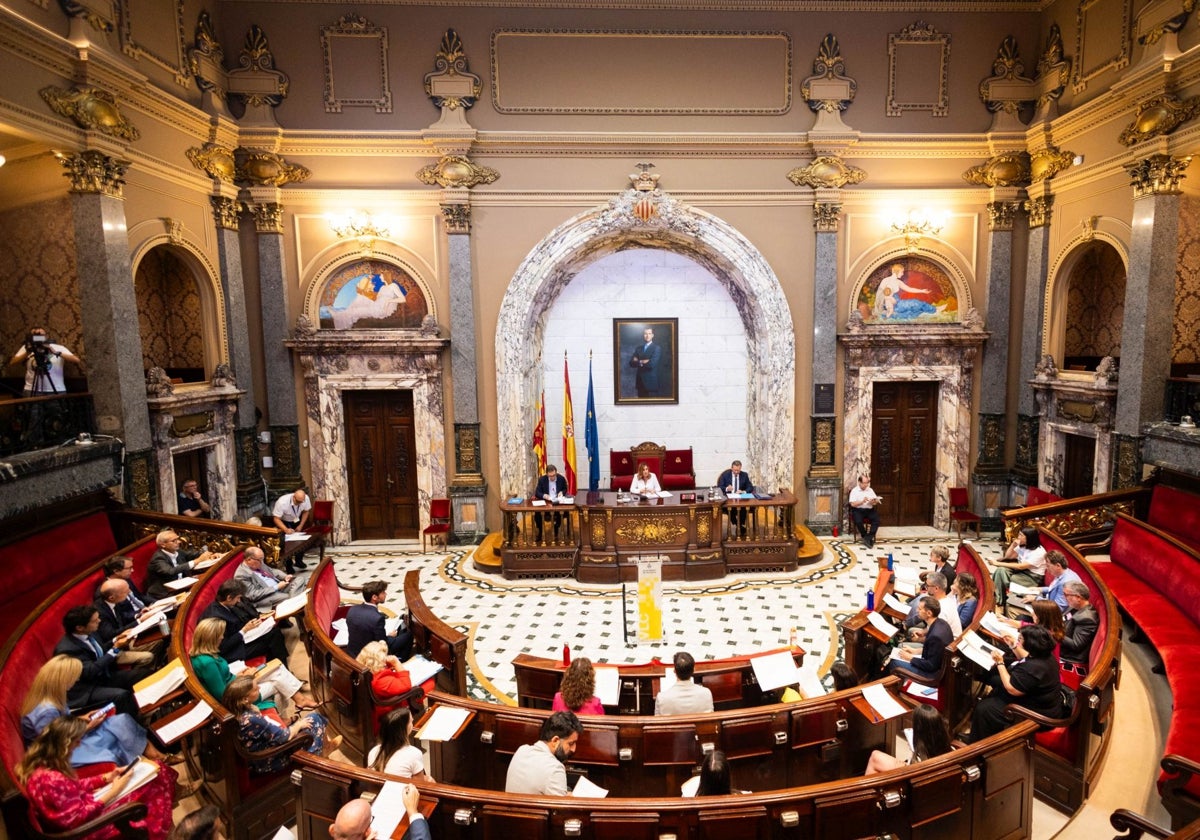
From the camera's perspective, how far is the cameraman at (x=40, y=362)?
7.08 meters

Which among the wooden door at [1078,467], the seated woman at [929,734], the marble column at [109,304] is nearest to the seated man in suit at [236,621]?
the marble column at [109,304]

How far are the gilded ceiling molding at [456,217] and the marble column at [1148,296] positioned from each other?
372 inches

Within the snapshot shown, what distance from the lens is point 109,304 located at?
7641mm

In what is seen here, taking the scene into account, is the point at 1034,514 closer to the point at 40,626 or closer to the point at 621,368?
the point at 621,368

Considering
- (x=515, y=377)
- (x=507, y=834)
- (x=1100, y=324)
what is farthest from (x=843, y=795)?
(x=1100, y=324)

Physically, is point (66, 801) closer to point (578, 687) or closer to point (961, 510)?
point (578, 687)

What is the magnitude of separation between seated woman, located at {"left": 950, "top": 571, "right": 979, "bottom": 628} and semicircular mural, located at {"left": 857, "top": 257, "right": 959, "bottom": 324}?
6.16 meters

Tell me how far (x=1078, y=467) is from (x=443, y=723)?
409 inches

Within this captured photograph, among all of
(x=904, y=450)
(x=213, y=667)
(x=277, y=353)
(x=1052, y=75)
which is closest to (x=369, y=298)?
(x=277, y=353)

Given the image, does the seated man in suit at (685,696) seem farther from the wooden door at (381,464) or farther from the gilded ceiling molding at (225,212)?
the gilded ceiling molding at (225,212)

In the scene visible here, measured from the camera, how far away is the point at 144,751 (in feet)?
15.0

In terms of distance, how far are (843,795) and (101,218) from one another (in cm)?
938

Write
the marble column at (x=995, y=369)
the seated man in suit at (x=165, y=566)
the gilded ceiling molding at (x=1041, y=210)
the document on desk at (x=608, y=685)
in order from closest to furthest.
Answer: the document on desk at (x=608, y=685) → the seated man in suit at (x=165, y=566) → the gilded ceiling molding at (x=1041, y=210) → the marble column at (x=995, y=369)

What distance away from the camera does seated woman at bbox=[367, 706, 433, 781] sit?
12.2 ft
